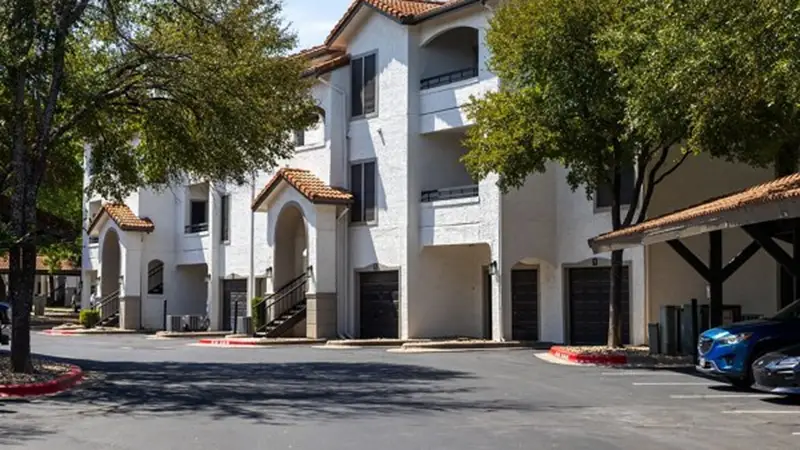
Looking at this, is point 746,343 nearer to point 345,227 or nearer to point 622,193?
point 622,193

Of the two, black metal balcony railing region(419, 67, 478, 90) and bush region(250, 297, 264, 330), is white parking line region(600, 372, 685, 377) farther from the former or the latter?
bush region(250, 297, 264, 330)

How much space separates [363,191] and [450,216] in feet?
13.2

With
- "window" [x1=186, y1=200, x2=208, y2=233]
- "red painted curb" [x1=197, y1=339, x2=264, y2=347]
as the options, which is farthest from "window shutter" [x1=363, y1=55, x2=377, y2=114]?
"window" [x1=186, y1=200, x2=208, y2=233]

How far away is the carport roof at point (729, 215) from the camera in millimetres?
15570

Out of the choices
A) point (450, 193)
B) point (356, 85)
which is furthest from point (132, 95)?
point (356, 85)

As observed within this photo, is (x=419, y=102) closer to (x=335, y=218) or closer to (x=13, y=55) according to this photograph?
(x=335, y=218)

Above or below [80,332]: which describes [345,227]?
above

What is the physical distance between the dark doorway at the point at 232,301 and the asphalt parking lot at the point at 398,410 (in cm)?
1753

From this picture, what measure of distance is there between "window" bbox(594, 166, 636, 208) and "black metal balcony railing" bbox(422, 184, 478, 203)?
3.99 meters

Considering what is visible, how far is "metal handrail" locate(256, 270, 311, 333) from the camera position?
36.5 meters

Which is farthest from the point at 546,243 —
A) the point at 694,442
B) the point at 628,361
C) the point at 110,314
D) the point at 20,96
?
the point at 110,314

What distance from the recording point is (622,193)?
29.1 meters

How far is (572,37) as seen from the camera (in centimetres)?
2270

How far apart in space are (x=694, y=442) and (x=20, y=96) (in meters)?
13.3
